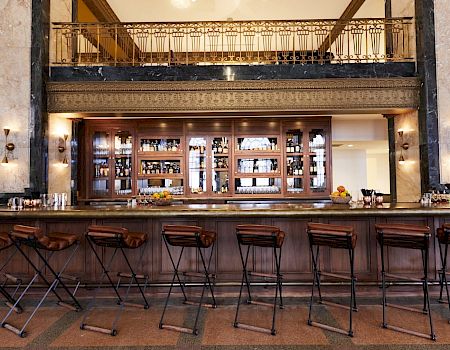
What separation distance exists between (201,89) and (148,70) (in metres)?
1.00

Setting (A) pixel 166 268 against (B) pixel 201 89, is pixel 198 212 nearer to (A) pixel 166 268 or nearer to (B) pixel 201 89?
(A) pixel 166 268

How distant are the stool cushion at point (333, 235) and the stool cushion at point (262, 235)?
32 centimetres

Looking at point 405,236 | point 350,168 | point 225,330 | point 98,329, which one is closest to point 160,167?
point 98,329

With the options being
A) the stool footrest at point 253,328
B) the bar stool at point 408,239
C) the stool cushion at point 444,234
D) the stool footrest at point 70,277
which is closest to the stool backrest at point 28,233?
the stool footrest at point 70,277

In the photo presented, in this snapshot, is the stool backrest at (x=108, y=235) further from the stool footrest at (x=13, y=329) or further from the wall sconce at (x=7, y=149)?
the wall sconce at (x=7, y=149)

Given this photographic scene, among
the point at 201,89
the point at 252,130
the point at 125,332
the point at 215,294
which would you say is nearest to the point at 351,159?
the point at 252,130

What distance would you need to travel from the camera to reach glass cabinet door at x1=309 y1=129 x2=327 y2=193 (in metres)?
7.54

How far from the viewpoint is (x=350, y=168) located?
449 inches

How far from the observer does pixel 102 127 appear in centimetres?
759

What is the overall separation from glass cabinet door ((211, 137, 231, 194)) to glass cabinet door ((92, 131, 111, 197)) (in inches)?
92.3

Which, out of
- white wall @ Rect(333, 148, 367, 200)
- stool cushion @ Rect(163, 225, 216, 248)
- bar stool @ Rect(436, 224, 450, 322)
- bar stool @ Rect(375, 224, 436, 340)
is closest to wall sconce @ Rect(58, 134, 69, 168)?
stool cushion @ Rect(163, 225, 216, 248)

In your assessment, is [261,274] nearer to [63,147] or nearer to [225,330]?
[225,330]

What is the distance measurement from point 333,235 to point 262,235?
665mm

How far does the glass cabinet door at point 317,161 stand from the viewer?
24.7ft
